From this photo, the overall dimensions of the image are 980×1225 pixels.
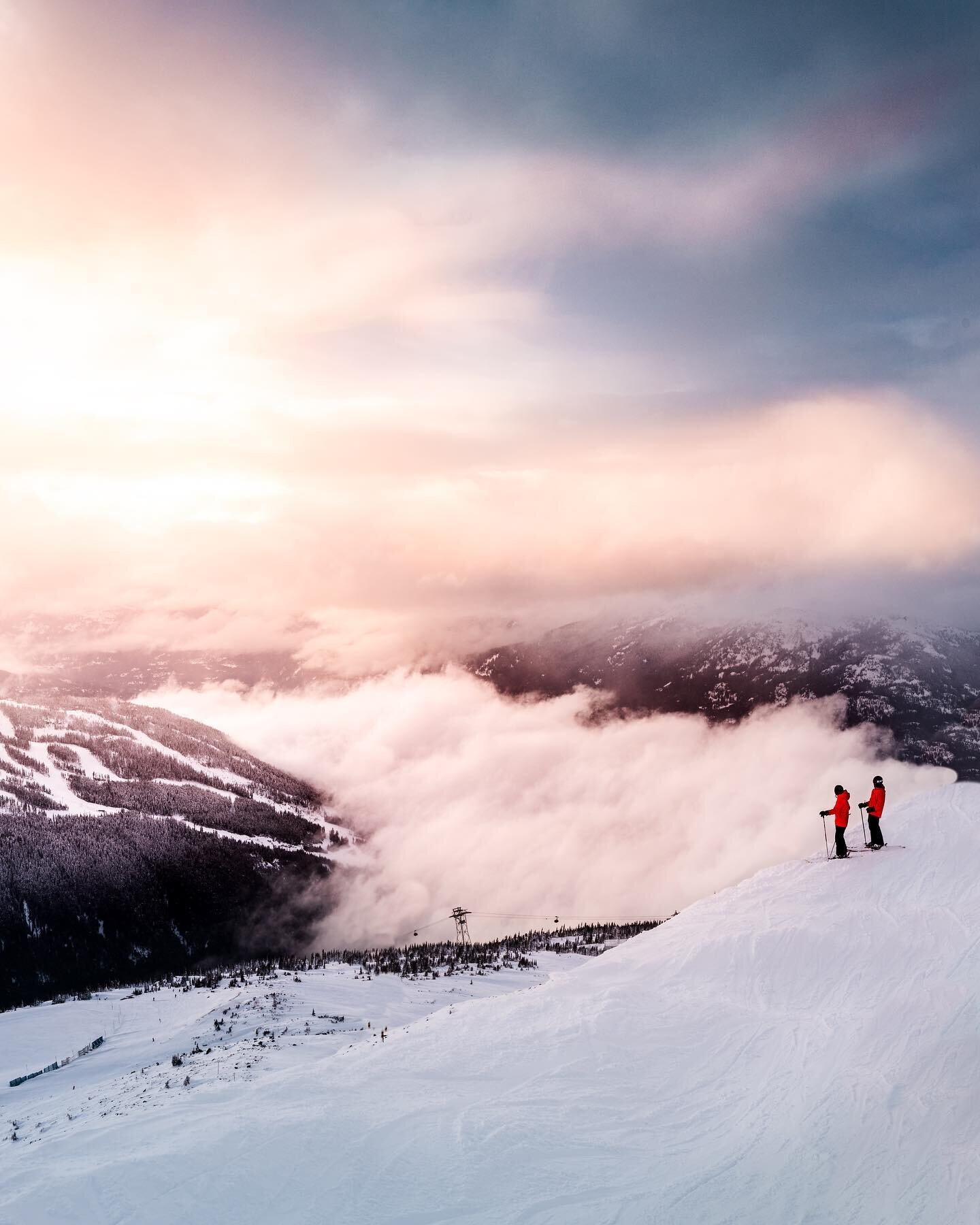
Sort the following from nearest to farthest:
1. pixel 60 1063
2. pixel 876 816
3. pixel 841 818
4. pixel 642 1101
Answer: pixel 642 1101, pixel 876 816, pixel 841 818, pixel 60 1063

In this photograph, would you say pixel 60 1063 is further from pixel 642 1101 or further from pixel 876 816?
pixel 876 816

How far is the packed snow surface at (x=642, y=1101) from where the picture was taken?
44.9 feet

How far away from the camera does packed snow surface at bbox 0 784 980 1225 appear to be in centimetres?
1368

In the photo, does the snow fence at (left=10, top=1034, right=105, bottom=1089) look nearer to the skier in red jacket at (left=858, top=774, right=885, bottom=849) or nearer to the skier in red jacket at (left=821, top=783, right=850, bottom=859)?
the skier in red jacket at (left=821, top=783, right=850, bottom=859)

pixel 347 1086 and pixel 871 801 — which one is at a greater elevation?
pixel 871 801

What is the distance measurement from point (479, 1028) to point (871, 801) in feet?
53.2

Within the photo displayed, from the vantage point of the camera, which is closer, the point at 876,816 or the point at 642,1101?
the point at 642,1101

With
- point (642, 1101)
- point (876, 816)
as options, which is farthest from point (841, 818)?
point (642, 1101)

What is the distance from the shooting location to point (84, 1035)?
45.3 meters

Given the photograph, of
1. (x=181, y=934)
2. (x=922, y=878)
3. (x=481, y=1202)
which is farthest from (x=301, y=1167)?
(x=181, y=934)

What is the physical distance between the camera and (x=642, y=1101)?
17391mm

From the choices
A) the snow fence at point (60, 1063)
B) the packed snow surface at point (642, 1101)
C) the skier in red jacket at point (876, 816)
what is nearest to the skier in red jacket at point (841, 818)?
the packed snow surface at point (642, 1101)

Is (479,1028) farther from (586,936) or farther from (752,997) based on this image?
(586,936)

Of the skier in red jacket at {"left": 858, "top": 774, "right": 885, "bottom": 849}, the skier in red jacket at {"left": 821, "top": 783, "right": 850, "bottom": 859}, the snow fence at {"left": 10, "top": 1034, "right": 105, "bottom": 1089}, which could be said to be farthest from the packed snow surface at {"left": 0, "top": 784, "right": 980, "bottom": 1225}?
the snow fence at {"left": 10, "top": 1034, "right": 105, "bottom": 1089}
